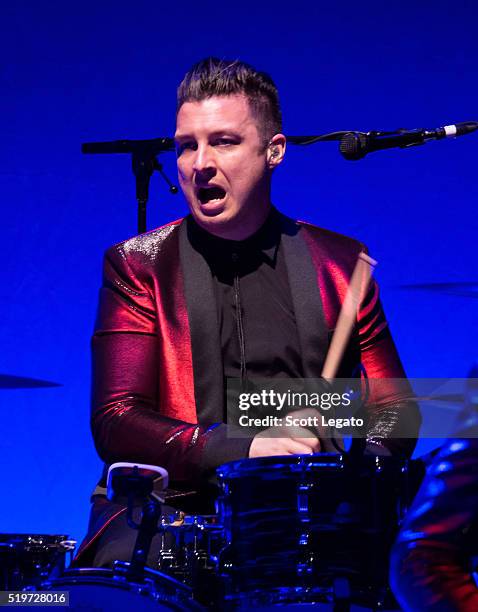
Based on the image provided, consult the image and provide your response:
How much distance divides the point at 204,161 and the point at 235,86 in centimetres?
20

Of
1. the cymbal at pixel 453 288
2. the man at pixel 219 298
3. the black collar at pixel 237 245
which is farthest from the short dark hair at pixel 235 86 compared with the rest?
the cymbal at pixel 453 288

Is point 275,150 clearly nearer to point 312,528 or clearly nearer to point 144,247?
point 144,247

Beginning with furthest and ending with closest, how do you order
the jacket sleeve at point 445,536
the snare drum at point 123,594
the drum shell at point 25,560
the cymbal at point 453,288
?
the drum shell at point 25,560 → the snare drum at point 123,594 → the cymbal at point 453,288 → the jacket sleeve at point 445,536

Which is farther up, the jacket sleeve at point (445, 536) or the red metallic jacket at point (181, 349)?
the red metallic jacket at point (181, 349)

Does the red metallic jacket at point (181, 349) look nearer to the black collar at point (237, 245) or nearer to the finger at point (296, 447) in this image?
the black collar at point (237, 245)

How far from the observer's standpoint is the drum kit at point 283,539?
1.53 m

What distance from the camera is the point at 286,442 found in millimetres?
1796

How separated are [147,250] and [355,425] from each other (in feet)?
2.48

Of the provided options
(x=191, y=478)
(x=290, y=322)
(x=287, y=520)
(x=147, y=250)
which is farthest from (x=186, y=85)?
(x=287, y=520)

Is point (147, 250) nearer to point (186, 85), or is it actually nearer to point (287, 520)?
point (186, 85)

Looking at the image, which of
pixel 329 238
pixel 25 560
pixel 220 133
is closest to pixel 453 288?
pixel 25 560

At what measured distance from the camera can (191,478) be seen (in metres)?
1.97

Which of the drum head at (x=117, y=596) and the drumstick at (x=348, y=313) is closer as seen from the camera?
the drum head at (x=117, y=596)

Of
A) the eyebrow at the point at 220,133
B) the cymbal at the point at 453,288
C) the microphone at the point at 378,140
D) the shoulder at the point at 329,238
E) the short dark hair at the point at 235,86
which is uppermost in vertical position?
the short dark hair at the point at 235,86
